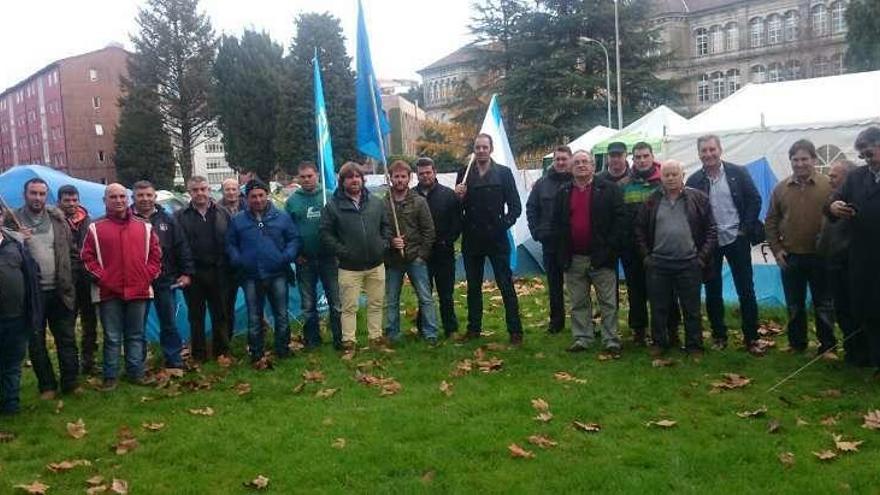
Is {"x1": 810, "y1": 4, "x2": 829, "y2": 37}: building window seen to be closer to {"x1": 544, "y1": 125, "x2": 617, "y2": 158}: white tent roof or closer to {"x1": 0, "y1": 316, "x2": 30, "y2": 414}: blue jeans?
{"x1": 544, "y1": 125, "x2": 617, "y2": 158}: white tent roof

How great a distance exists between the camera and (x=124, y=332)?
296 inches

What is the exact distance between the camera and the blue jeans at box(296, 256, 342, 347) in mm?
8500

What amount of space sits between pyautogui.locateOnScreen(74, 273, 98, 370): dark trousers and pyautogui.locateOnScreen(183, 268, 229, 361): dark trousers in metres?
0.95

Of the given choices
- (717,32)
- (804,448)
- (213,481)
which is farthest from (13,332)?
(717,32)

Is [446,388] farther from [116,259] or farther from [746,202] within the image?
[746,202]

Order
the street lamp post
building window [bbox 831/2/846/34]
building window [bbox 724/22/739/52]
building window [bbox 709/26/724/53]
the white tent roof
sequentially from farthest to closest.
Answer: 1. building window [bbox 709/26/724/53]
2. building window [bbox 724/22/739/52]
3. building window [bbox 831/2/846/34]
4. the street lamp post
5. the white tent roof

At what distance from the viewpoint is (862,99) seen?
10.8 metres

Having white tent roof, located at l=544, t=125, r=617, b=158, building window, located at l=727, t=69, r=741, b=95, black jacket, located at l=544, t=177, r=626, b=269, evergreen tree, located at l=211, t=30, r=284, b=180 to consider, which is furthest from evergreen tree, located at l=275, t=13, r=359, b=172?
black jacket, located at l=544, t=177, r=626, b=269

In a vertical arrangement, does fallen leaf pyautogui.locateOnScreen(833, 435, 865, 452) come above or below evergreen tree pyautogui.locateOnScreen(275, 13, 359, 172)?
below

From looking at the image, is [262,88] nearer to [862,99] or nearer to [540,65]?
[540,65]

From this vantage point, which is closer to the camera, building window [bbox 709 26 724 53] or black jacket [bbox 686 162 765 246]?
black jacket [bbox 686 162 765 246]

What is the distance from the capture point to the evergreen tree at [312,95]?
2282 inches

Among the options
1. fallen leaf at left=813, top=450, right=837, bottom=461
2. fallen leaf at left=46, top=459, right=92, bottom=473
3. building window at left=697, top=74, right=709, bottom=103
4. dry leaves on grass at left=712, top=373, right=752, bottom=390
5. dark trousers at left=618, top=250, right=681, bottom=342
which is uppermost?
building window at left=697, top=74, right=709, bottom=103

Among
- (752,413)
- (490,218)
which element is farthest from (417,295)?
(752,413)
